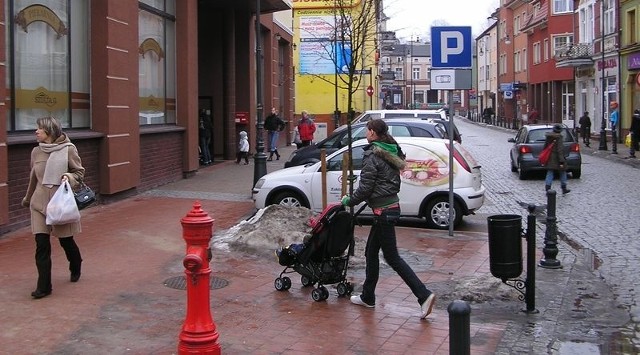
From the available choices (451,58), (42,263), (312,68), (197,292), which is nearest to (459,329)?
(197,292)

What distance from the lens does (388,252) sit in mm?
7164

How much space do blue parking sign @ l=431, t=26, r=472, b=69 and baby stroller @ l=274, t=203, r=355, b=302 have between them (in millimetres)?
4593

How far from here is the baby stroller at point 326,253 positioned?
25.0ft

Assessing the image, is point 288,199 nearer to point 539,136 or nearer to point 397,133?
point 397,133

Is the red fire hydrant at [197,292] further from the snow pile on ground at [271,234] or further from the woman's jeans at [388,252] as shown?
the snow pile on ground at [271,234]

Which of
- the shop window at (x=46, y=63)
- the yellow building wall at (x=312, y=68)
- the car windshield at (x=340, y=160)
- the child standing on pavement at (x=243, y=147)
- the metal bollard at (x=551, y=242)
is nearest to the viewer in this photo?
the metal bollard at (x=551, y=242)

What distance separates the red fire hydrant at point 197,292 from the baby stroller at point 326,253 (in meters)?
2.17

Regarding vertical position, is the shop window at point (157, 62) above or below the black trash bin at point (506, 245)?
above

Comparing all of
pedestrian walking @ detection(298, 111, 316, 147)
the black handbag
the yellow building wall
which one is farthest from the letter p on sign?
the yellow building wall

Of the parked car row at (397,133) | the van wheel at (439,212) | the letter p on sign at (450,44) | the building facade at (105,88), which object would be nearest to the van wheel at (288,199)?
the van wheel at (439,212)

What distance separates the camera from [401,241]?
37.6 feet

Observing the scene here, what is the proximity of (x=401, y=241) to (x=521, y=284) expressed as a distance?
11.8ft

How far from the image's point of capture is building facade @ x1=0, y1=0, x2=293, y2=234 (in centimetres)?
1132

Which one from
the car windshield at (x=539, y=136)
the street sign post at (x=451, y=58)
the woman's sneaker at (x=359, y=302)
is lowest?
the woman's sneaker at (x=359, y=302)
